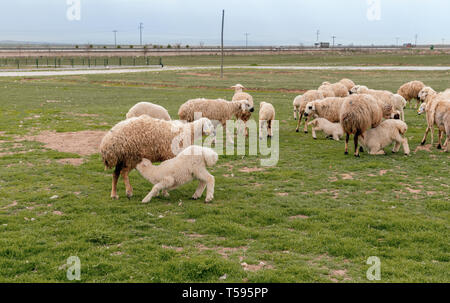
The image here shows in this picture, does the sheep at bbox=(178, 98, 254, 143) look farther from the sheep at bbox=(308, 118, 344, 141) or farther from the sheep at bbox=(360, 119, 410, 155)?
the sheep at bbox=(360, 119, 410, 155)

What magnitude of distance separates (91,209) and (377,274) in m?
5.13

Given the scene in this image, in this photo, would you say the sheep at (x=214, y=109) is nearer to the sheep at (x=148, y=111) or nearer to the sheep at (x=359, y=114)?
the sheep at (x=148, y=111)

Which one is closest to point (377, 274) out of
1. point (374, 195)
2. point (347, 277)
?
point (347, 277)

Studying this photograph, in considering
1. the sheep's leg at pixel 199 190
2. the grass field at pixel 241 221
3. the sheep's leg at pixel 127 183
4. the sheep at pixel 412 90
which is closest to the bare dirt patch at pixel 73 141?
the grass field at pixel 241 221

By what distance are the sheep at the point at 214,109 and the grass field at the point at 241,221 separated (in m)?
2.11

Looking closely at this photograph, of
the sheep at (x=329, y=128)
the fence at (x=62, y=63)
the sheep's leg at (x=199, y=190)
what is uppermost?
the fence at (x=62, y=63)

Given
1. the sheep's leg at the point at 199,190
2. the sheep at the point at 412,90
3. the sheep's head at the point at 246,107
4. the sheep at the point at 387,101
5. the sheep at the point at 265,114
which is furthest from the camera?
the sheep at the point at 412,90

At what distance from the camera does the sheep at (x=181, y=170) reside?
26.2 ft

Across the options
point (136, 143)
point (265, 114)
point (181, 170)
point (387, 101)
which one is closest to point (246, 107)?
point (265, 114)

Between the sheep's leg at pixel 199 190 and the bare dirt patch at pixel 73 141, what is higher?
the bare dirt patch at pixel 73 141

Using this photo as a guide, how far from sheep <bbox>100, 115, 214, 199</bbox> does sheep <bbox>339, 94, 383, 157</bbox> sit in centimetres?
498

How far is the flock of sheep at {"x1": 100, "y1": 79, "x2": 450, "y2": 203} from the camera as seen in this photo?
320 inches

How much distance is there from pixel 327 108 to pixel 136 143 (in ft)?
27.7
